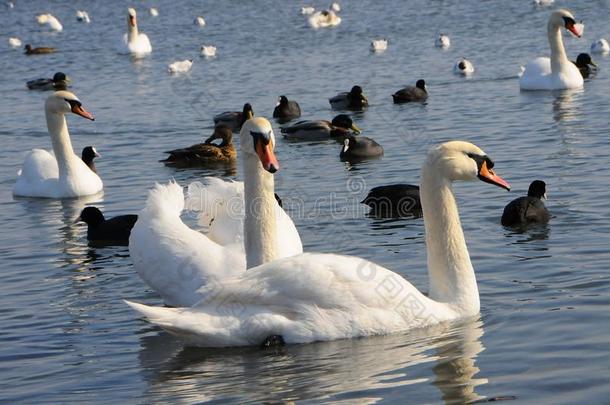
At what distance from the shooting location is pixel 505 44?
94.7 feet

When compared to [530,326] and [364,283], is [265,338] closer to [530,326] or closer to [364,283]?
[364,283]

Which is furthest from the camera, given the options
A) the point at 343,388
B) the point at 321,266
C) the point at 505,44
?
the point at 505,44

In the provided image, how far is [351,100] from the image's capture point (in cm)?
2120

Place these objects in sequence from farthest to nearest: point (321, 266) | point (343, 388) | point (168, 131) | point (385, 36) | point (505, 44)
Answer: point (385, 36)
point (505, 44)
point (168, 131)
point (321, 266)
point (343, 388)

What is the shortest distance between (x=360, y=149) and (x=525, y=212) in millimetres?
5036

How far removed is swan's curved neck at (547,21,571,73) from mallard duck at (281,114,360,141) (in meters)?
4.94

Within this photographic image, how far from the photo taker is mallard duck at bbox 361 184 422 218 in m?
12.9

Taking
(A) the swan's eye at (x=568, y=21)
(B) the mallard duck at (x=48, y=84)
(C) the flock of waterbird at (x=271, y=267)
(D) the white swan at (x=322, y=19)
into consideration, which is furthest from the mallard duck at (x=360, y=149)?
(D) the white swan at (x=322, y=19)

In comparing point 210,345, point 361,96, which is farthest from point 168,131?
point 210,345

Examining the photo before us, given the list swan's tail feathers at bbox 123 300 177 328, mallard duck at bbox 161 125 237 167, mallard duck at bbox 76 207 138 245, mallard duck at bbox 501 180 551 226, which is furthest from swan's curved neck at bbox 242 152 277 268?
mallard duck at bbox 161 125 237 167

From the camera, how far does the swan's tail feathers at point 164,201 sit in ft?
33.3

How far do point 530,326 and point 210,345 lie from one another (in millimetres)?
2068

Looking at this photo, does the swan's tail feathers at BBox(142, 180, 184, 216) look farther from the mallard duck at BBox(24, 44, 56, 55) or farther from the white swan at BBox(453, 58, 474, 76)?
the mallard duck at BBox(24, 44, 56, 55)

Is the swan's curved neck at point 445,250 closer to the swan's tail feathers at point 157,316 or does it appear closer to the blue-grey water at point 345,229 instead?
the blue-grey water at point 345,229
